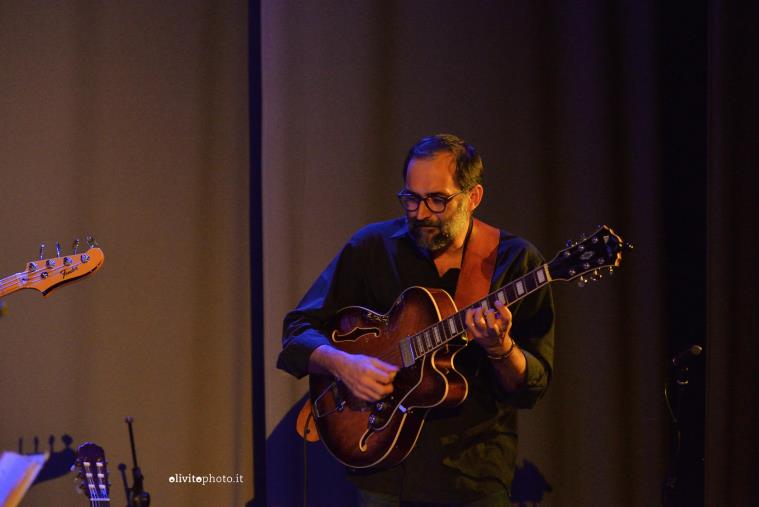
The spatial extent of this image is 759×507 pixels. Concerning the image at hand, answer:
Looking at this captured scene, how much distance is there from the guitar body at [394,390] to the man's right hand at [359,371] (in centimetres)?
7

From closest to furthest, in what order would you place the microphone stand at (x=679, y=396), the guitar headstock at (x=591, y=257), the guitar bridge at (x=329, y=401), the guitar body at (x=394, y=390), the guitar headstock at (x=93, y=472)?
1. the guitar headstock at (x=591, y=257)
2. the guitar body at (x=394, y=390)
3. the guitar bridge at (x=329, y=401)
4. the microphone stand at (x=679, y=396)
5. the guitar headstock at (x=93, y=472)

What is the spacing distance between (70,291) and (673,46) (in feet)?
10.9

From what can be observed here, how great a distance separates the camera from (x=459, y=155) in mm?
2906

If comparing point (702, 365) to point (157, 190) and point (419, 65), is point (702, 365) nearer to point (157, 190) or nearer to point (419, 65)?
point (419, 65)

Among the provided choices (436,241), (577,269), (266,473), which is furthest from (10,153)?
(577,269)

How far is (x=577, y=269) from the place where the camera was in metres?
2.53

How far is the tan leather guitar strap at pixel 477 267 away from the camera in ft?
9.14

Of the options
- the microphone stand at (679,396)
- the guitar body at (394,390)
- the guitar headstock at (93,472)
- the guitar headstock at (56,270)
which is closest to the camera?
the guitar body at (394,390)

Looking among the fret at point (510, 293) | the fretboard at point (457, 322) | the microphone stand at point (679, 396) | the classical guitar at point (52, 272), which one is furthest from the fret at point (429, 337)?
the classical guitar at point (52, 272)

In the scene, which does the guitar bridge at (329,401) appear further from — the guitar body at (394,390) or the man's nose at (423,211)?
the man's nose at (423,211)

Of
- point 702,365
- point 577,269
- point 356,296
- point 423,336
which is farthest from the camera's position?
point 702,365

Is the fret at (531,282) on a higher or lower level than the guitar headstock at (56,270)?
lower

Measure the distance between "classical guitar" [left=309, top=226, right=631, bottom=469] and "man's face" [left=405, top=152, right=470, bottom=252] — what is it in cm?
21

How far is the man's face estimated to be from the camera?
2844 millimetres
